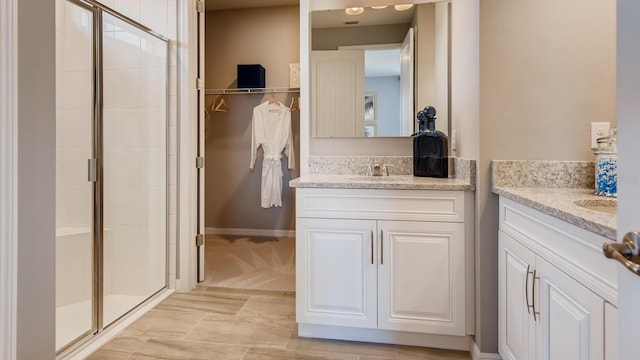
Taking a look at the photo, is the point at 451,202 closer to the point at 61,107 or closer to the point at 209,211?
the point at 61,107

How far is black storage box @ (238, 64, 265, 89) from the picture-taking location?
4126 millimetres

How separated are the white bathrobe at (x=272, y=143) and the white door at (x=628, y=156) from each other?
359 centimetres

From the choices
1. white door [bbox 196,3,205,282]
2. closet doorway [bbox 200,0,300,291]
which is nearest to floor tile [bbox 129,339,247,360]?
white door [bbox 196,3,205,282]

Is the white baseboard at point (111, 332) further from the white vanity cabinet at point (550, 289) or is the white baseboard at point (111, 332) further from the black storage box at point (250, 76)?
the black storage box at point (250, 76)

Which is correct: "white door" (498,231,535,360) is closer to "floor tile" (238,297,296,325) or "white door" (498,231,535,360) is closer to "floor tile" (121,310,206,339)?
"floor tile" (238,297,296,325)

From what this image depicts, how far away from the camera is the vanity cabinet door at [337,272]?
1.86m

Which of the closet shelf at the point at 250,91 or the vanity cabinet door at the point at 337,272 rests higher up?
the closet shelf at the point at 250,91

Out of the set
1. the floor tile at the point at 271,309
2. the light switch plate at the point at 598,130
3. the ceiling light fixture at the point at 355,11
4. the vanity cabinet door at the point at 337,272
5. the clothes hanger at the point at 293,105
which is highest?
the ceiling light fixture at the point at 355,11

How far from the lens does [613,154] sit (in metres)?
1.37

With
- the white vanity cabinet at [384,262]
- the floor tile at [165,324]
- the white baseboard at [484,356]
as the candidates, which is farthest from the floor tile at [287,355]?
the white baseboard at [484,356]

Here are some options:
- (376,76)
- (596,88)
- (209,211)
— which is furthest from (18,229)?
(209,211)

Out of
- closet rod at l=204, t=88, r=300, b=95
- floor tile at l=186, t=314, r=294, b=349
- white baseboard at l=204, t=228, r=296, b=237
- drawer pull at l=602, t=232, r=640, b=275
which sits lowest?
floor tile at l=186, t=314, r=294, b=349

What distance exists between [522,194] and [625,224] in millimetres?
838

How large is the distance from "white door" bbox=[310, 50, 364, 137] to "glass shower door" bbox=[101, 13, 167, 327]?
1152 mm
